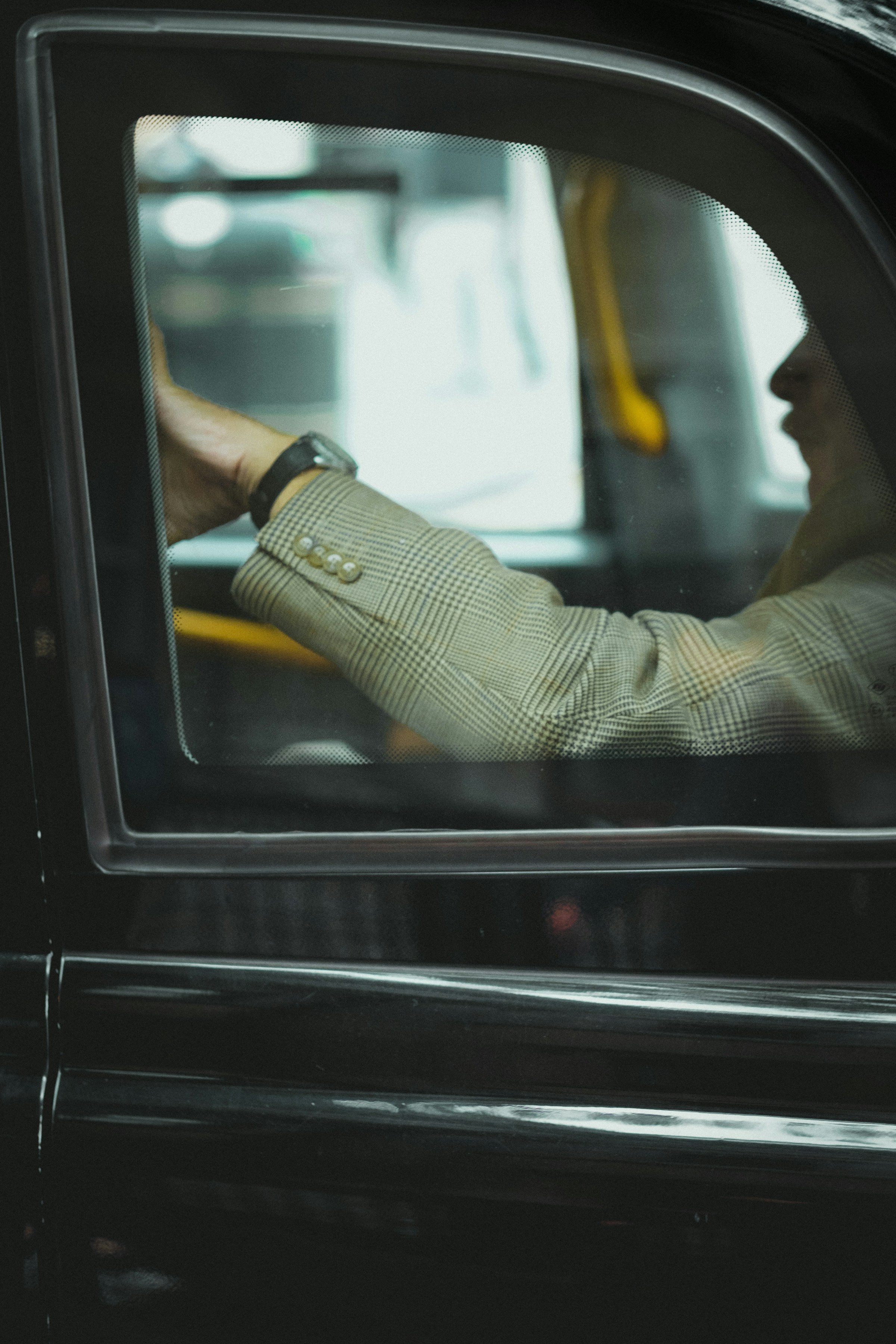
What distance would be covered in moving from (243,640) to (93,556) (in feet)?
0.53

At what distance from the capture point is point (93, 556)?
1.04 m

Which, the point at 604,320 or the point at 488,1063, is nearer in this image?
the point at 488,1063

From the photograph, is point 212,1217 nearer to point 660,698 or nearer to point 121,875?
point 121,875

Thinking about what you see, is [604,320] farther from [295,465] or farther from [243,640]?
[243,640]

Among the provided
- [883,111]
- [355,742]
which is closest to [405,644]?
[355,742]

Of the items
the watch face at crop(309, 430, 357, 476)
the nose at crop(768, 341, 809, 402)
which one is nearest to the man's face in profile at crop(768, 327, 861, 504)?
the nose at crop(768, 341, 809, 402)

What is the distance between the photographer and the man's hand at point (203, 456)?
1084 millimetres

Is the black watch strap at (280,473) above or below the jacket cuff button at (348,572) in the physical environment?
above

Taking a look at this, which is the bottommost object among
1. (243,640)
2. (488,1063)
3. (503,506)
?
(488,1063)

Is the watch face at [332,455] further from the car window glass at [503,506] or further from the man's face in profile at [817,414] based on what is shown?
the man's face in profile at [817,414]

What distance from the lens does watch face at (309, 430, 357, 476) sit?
1.10m

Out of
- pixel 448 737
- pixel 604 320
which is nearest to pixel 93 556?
pixel 448 737

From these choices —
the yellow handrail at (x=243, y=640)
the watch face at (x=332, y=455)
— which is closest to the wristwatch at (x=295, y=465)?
the watch face at (x=332, y=455)

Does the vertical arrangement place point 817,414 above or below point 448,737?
above
